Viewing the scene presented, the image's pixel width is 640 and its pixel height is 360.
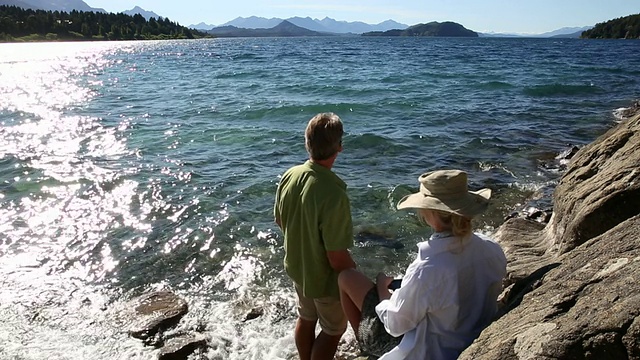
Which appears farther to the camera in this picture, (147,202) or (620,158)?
(147,202)

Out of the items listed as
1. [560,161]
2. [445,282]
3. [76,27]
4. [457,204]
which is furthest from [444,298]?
[76,27]

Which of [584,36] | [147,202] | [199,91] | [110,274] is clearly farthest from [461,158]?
[584,36]

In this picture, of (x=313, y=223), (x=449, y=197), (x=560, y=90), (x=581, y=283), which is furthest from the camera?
(x=560, y=90)

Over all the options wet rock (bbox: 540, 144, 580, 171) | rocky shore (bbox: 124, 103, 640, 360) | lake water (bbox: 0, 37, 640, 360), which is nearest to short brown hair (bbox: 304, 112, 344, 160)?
rocky shore (bbox: 124, 103, 640, 360)

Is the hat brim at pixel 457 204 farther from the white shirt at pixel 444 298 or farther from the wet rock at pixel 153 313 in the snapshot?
the wet rock at pixel 153 313

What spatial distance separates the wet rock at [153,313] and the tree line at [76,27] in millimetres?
129421

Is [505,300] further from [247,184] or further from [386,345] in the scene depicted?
[247,184]

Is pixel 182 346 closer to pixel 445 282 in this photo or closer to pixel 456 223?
pixel 445 282

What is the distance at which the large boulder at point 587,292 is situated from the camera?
108 inches

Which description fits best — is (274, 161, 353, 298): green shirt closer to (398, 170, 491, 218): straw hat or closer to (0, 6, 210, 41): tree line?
(398, 170, 491, 218): straw hat

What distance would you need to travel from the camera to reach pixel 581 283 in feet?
10.8

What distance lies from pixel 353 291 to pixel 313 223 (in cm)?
64

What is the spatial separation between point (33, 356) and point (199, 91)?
25736 mm

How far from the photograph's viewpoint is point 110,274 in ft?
27.7
